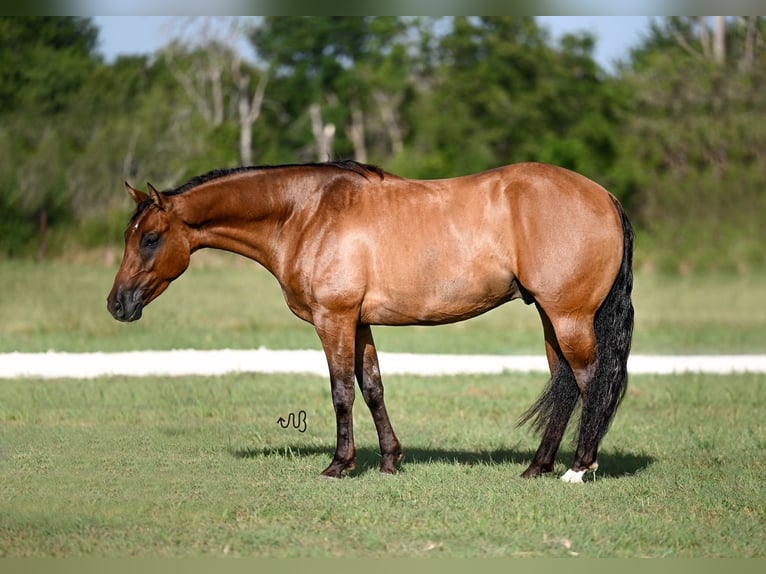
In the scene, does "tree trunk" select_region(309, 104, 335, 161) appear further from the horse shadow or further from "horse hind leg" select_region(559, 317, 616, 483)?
"horse hind leg" select_region(559, 317, 616, 483)

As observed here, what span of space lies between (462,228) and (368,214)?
664 mm


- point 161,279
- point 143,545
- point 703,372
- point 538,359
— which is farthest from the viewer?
point 538,359

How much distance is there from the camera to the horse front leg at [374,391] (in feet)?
24.8

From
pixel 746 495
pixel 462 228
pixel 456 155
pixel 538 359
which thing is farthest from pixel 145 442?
pixel 456 155

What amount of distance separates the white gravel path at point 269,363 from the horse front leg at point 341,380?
17.4ft

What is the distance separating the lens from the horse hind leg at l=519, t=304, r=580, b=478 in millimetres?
7426

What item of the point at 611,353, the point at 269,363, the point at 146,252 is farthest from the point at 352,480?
the point at 269,363

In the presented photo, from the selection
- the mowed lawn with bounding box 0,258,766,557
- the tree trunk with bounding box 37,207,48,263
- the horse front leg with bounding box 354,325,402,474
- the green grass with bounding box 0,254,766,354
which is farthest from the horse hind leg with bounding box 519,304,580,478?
the tree trunk with bounding box 37,207,48,263

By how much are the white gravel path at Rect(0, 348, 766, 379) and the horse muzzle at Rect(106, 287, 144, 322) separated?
5.02m

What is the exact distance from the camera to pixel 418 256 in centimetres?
723

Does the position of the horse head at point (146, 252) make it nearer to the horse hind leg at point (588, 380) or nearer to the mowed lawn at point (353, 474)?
the mowed lawn at point (353, 474)

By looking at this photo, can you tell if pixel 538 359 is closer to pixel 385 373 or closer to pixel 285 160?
pixel 385 373

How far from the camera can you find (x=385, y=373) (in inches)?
517

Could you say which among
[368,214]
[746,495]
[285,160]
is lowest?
[285,160]
